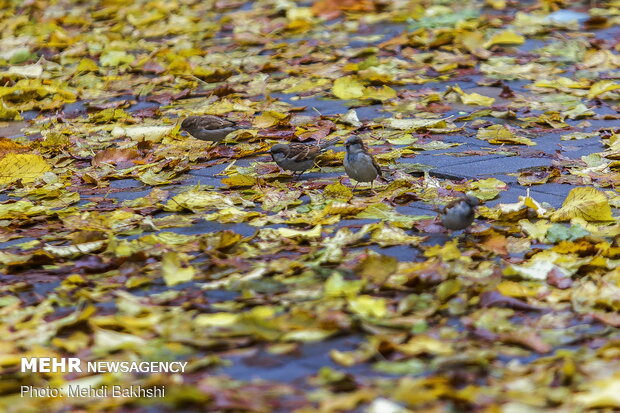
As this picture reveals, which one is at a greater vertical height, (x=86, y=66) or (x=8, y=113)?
(x=8, y=113)

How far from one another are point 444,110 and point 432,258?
2.78 m

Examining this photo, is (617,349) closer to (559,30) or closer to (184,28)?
(559,30)

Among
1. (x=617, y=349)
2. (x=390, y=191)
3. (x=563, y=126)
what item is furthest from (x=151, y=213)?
(x=563, y=126)

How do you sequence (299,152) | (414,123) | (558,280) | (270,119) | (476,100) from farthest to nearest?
(476,100) → (270,119) → (414,123) → (299,152) → (558,280)

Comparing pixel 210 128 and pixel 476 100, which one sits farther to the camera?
pixel 476 100

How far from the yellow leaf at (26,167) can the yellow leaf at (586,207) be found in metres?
3.00

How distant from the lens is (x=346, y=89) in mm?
6867

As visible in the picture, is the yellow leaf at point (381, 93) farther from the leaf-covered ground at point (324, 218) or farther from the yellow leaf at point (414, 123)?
the yellow leaf at point (414, 123)

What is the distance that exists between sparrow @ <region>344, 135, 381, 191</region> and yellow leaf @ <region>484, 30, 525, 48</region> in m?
3.50

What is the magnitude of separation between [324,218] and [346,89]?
261cm

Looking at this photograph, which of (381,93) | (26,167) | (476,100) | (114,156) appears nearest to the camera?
(26,167)

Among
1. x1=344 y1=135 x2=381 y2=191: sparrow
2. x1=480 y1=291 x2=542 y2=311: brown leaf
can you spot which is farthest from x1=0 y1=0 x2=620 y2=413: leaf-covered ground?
x1=344 y1=135 x2=381 y2=191: sparrow

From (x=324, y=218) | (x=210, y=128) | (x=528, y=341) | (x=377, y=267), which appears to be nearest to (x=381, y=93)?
(x=210, y=128)

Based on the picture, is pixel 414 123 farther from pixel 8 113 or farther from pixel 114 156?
pixel 8 113
